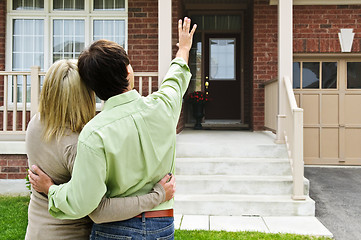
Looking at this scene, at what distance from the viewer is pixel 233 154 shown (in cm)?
482

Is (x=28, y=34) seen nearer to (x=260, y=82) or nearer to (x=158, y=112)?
(x=260, y=82)

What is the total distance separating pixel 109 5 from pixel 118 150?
605 cm

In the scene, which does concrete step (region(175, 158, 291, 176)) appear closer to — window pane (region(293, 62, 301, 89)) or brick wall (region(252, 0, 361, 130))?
brick wall (region(252, 0, 361, 130))

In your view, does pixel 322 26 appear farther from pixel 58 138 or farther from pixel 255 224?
pixel 58 138

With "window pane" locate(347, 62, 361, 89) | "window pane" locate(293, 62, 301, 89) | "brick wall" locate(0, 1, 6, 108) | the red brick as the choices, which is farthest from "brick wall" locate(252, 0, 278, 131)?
"brick wall" locate(0, 1, 6, 108)

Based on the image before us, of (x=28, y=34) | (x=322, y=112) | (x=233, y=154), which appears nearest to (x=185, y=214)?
(x=233, y=154)

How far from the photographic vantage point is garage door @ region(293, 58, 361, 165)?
6.89 metres

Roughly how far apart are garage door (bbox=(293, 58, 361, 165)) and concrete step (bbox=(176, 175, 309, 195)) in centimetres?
289

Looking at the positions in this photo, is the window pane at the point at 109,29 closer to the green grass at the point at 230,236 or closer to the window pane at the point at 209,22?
the window pane at the point at 209,22

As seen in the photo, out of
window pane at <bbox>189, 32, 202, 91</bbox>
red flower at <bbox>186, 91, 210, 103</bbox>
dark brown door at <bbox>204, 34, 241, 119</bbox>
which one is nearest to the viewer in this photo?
red flower at <bbox>186, 91, 210, 103</bbox>

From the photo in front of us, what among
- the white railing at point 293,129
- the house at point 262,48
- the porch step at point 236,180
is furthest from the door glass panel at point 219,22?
the porch step at point 236,180

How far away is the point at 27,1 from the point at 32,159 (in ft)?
20.5

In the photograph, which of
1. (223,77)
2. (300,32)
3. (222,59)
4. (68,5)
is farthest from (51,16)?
(300,32)

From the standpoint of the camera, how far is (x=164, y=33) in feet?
16.3
